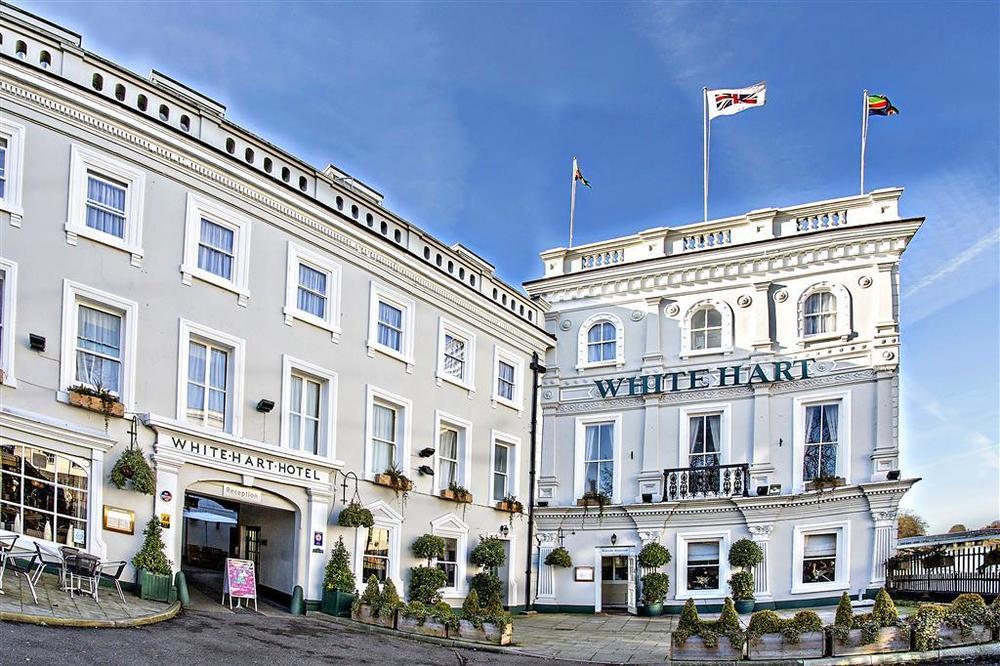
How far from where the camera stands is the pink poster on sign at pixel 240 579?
19.6m

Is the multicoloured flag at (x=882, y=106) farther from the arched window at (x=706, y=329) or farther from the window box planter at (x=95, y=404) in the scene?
the window box planter at (x=95, y=404)

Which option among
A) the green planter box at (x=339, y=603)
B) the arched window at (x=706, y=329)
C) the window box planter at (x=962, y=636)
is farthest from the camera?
the arched window at (x=706, y=329)

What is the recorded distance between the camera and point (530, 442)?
98.2ft

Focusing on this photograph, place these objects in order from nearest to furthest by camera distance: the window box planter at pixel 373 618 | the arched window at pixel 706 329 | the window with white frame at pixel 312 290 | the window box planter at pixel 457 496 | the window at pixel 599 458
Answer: the window box planter at pixel 373 618, the window with white frame at pixel 312 290, the window box planter at pixel 457 496, the arched window at pixel 706 329, the window at pixel 599 458

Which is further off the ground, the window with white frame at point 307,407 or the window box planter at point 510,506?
the window with white frame at point 307,407

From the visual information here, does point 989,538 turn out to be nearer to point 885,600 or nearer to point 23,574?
point 885,600

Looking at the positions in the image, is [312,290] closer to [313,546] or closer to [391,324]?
[391,324]

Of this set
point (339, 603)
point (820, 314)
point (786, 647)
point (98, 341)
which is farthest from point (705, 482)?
point (98, 341)

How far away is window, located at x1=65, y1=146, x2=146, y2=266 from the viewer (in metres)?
18.1

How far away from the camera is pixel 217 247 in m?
20.7

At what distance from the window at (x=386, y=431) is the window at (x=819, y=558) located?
394 inches

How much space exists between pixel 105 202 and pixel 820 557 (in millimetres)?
17983

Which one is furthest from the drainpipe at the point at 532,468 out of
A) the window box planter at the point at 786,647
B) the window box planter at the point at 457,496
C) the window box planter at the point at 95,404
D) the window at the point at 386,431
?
the window box planter at the point at 95,404

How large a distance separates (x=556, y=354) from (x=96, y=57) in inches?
630
